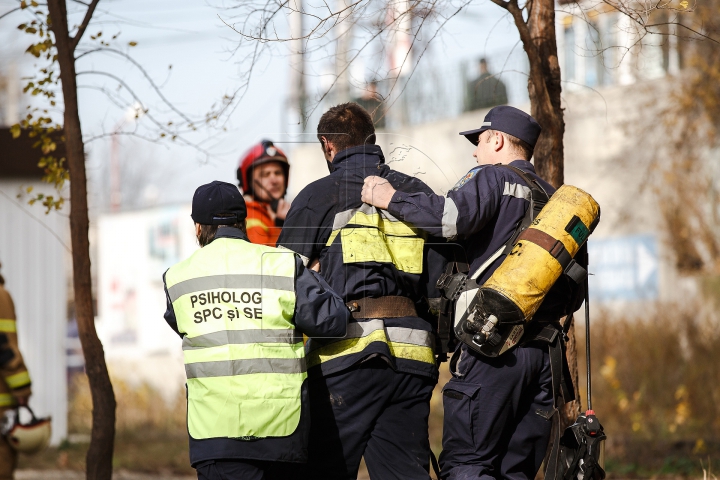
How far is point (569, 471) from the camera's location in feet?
12.7

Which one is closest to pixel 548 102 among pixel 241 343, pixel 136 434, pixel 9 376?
pixel 241 343

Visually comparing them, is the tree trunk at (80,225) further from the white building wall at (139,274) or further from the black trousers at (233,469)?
the white building wall at (139,274)

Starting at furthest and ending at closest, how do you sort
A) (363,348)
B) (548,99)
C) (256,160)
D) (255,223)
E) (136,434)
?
(136,434), (256,160), (255,223), (548,99), (363,348)

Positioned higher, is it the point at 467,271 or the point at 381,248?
the point at 381,248

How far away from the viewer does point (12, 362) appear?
5.54 metres

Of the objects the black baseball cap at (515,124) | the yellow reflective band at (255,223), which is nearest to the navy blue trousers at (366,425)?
the black baseball cap at (515,124)

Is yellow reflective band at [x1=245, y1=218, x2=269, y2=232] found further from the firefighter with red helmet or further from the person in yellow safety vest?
the person in yellow safety vest

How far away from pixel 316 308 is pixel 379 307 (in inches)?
15.8

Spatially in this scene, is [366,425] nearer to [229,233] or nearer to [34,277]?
[229,233]

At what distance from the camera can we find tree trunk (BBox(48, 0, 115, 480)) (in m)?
5.39

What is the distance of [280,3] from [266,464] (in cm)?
232

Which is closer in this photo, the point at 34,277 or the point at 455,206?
the point at 455,206

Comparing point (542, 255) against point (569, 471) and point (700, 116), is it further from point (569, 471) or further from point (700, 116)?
point (700, 116)

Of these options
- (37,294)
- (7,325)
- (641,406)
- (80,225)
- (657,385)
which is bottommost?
(641,406)
